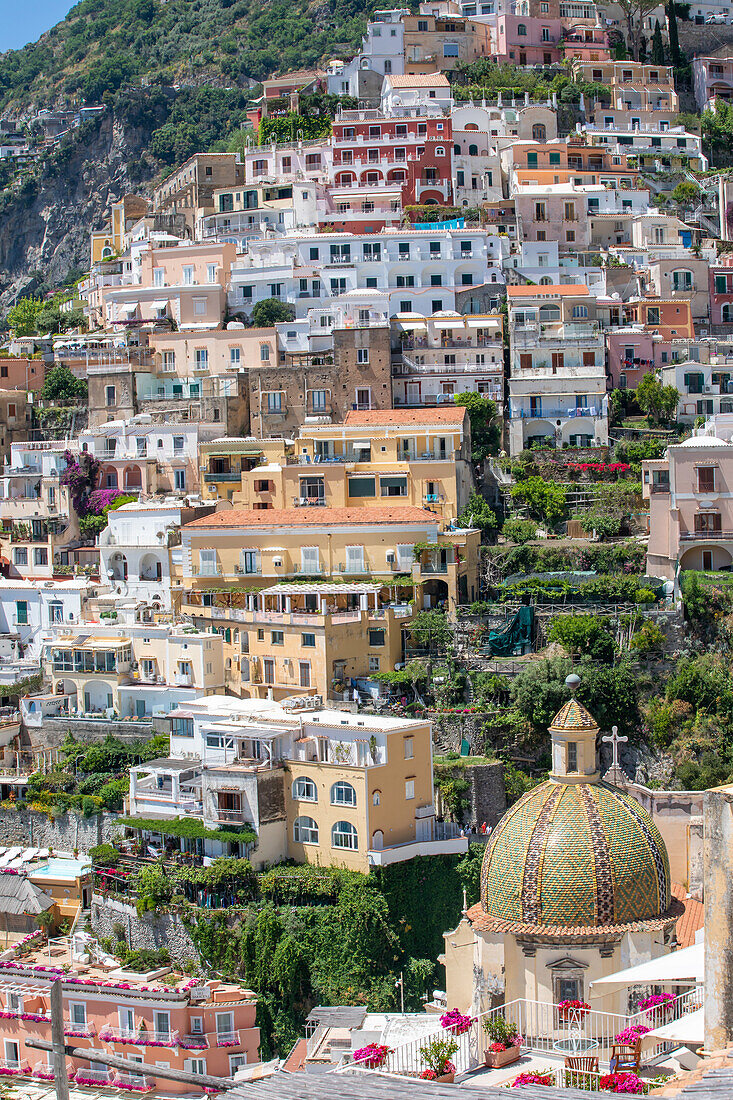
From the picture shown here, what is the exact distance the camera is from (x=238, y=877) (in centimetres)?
4272

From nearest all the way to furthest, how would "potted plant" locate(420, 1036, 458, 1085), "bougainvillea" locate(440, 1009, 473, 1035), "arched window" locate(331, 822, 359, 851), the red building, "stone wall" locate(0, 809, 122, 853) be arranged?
"potted plant" locate(420, 1036, 458, 1085) < "bougainvillea" locate(440, 1009, 473, 1035) < "arched window" locate(331, 822, 359, 851) < "stone wall" locate(0, 809, 122, 853) < the red building

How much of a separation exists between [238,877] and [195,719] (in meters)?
6.54

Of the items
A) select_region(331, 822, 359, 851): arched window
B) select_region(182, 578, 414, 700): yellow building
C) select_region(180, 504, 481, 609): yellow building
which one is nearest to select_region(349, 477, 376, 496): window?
select_region(180, 504, 481, 609): yellow building

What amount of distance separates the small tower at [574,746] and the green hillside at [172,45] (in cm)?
8914

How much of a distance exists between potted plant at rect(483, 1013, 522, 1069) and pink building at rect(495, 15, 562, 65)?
3060 inches

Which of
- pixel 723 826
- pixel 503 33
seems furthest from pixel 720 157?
pixel 723 826

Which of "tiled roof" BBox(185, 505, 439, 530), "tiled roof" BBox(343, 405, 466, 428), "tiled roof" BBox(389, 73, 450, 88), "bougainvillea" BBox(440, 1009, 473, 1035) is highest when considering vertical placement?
"tiled roof" BBox(389, 73, 450, 88)

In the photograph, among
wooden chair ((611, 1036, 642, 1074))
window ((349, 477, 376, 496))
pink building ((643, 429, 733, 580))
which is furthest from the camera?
window ((349, 477, 376, 496))

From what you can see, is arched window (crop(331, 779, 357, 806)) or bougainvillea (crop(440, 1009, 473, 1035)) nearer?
bougainvillea (crop(440, 1009, 473, 1035))

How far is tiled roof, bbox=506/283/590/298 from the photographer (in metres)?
67.6

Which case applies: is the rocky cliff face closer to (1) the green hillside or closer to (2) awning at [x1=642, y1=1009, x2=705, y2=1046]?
(1) the green hillside

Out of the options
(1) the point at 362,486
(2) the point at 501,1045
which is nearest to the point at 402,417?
(1) the point at 362,486

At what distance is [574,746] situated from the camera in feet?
97.4

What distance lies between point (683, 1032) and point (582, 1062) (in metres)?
1.60
